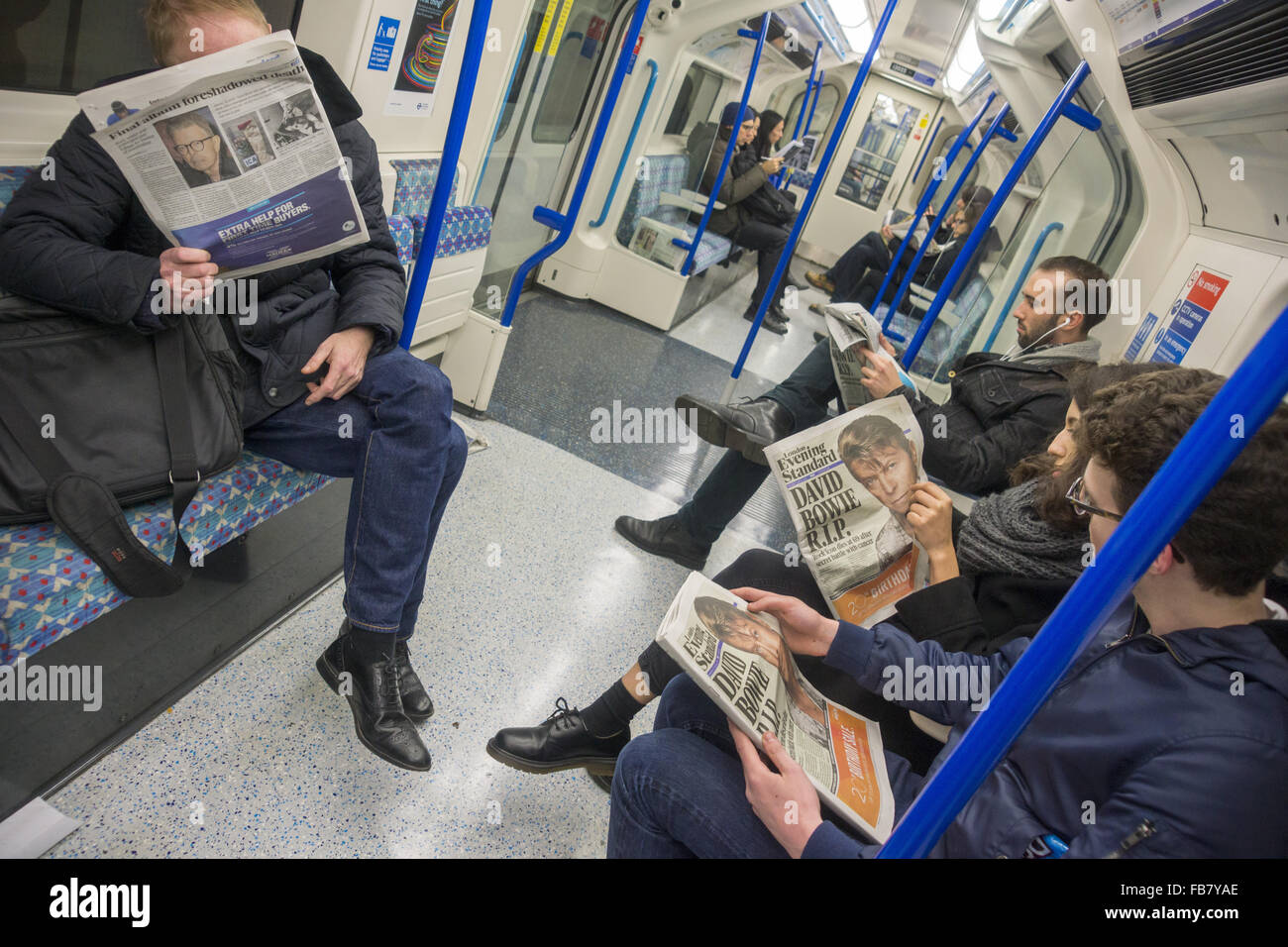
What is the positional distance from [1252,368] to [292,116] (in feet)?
5.00

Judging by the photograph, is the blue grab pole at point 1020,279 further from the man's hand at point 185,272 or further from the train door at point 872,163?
the train door at point 872,163

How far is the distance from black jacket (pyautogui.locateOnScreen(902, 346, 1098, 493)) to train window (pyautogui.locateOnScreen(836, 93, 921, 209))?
10.9m

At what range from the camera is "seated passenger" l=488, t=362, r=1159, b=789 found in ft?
5.41

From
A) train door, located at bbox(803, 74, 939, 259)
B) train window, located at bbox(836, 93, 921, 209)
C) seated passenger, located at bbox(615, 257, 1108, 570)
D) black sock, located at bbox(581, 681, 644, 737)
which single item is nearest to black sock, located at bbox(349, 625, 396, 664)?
black sock, located at bbox(581, 681, 644, 737)

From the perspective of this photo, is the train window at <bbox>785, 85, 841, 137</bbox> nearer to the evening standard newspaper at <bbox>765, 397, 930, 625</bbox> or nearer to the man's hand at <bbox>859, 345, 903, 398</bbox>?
the man's hand at <bbox>859, 345, 903, 398</bbox>

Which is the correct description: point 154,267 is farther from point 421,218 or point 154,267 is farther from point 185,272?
point 421,218

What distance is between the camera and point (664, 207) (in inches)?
253

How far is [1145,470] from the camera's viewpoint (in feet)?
3.99

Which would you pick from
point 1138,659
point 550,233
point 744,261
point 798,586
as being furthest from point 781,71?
point 1138,659

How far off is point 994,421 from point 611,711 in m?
1.67

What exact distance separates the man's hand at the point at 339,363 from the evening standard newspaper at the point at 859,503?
109cm

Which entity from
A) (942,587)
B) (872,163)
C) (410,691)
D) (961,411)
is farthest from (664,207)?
(872,163)

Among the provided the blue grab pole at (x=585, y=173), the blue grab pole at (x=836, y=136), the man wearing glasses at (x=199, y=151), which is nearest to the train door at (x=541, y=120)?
the blue grab pole at (x=585, y=173)
